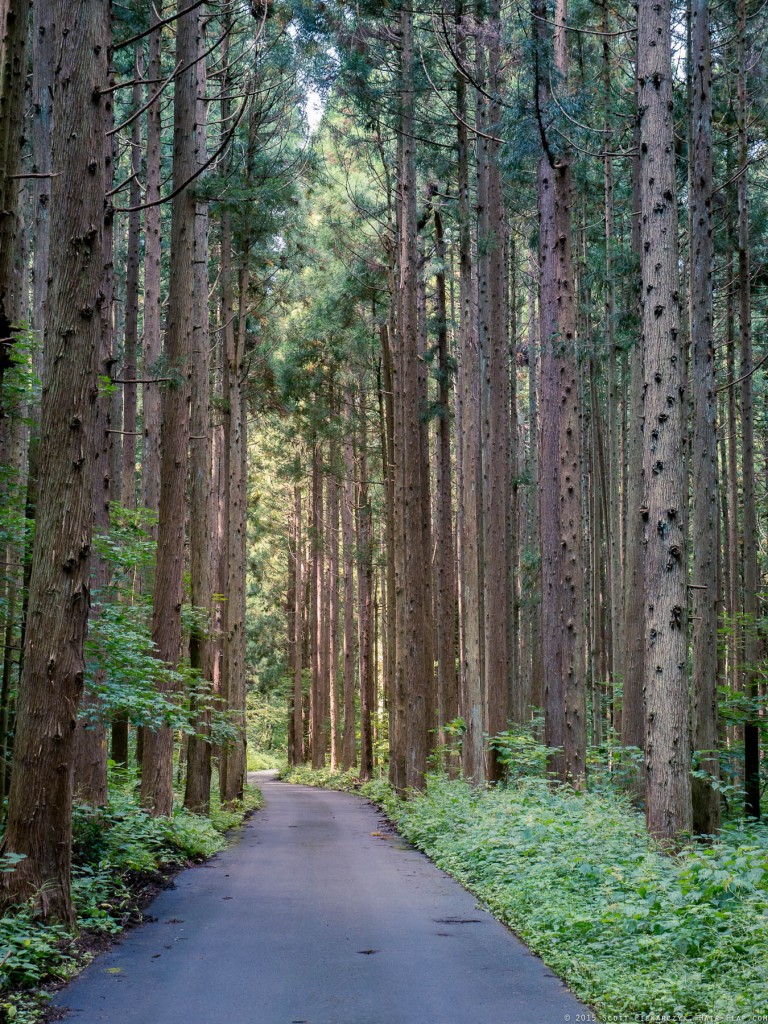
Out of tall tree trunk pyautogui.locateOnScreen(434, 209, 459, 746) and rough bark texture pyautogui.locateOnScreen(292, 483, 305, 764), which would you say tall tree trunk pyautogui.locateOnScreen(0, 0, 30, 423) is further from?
rough bark texture pyautogui.locateOnScreen(292, 483, 305, 764)

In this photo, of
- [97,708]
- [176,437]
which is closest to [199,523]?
[176,437]

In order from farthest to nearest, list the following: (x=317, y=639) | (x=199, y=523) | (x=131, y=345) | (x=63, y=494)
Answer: (x=317, y=639) → (x=131, y=345) → (x=199, y=523) → (x=63, y=494)

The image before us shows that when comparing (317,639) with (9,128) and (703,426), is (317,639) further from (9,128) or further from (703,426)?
(9,128)

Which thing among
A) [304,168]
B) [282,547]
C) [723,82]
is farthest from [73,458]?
[282,547]

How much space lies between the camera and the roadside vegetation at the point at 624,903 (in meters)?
4.96

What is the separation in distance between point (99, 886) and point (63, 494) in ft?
11.9

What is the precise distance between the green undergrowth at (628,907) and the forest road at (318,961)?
23 cm

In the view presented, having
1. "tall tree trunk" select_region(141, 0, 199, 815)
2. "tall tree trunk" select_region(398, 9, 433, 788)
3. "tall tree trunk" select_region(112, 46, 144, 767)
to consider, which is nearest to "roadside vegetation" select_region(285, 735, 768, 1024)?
"tall tree trunk" select_region(141, 0, 199, 815)

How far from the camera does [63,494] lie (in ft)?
23.2

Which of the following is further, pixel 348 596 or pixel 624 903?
pixel 348 596

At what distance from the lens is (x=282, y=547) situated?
45.0m

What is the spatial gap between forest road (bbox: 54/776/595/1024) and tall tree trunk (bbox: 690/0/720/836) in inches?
171

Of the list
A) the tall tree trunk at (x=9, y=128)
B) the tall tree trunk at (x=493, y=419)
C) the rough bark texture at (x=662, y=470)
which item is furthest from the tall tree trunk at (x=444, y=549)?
the tall tree trunk at (x=9, y=128)

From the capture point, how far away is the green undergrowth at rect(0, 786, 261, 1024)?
541 centimetres
